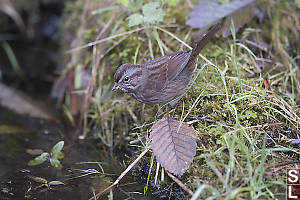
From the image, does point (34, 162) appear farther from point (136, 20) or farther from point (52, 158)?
point (136, 20)

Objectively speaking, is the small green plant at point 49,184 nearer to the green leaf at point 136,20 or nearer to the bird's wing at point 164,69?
the bird's wing at point 164,69

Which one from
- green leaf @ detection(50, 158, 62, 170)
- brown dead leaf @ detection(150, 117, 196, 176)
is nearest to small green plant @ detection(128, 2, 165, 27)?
brown dead leaf @ detection(150, 117, 196, 176)

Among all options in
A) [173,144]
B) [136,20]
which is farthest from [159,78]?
[136,20]

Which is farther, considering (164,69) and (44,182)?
(164,69)

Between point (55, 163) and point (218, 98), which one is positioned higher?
point (218, 98)

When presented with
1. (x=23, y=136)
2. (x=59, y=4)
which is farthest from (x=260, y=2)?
(x=59, y=4)

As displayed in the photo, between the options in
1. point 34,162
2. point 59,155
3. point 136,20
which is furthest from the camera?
point 136,20

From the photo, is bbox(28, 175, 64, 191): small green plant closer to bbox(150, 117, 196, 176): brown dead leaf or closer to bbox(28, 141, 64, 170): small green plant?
bbox(28, 141, 64, 170): small green plant
